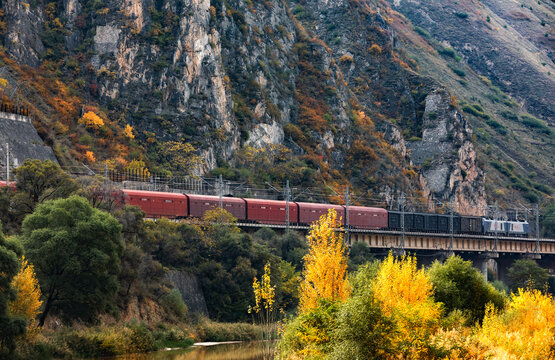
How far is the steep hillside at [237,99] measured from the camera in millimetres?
110250

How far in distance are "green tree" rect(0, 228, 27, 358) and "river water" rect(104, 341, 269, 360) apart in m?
9.22

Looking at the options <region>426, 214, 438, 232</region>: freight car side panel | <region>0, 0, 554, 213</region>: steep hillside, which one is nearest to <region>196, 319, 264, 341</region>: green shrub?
Answer: <region>0, 0, 554, 213</region>: steep hillside

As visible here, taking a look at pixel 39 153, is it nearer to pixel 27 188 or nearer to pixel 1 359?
pixel 27 188

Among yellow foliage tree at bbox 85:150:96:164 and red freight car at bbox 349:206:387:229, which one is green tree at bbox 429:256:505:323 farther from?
yellow foliage tree at bbox 85:150:96:164

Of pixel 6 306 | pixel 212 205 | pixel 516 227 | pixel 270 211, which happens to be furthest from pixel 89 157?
pixel 516 227

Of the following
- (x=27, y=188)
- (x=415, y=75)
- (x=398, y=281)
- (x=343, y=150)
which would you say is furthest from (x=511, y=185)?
(x=398, y=281)

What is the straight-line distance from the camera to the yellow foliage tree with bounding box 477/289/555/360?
107ft

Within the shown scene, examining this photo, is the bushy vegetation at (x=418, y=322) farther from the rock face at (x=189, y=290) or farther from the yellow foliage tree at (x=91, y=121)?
the yellow foliage tree at (x=91, y=121)

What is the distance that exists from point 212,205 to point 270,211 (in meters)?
10.3

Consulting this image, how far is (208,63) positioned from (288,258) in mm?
43829

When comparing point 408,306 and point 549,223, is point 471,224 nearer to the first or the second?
point 549,223

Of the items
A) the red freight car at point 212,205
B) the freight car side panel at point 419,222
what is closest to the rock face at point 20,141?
the red freight car at point 212,205

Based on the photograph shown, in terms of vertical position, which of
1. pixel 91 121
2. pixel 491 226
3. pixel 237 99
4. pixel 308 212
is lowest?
pixel 491 226

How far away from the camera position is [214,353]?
2221 inches
